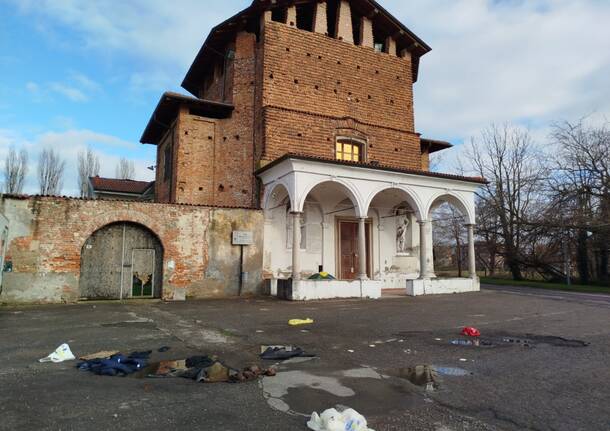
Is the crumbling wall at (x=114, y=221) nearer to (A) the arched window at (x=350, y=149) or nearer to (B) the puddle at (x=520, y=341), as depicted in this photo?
(A) the arched window at (x=350, y=149)

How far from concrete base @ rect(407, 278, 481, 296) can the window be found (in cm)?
611

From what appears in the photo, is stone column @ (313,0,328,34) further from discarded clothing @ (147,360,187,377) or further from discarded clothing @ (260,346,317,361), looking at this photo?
discarded clothing @ (147,360,187,377)

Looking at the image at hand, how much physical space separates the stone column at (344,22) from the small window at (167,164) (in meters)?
9.79

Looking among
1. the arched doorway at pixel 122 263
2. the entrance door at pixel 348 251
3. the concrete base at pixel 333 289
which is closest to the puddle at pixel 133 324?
the arched doorway at pixel 122 263

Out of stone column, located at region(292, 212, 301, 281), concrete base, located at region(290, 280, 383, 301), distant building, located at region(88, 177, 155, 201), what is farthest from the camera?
distant building, located at region(88, 177, 155, 201)

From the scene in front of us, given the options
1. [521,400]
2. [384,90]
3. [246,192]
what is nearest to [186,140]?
[246,192]

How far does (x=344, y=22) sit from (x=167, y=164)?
1094cm

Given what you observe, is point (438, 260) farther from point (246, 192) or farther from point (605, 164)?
point (246, 192)

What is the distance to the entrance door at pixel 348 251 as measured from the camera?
1808 centimetres

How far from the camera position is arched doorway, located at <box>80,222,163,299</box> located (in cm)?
1377

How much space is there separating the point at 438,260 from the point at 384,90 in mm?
43480

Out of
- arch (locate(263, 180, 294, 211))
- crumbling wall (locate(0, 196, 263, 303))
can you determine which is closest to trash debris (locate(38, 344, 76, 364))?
crumbling wall (locate(0, 196, 263, 303))

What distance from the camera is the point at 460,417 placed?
3.79 meters

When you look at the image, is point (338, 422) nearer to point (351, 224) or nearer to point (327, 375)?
point (327, 375)
